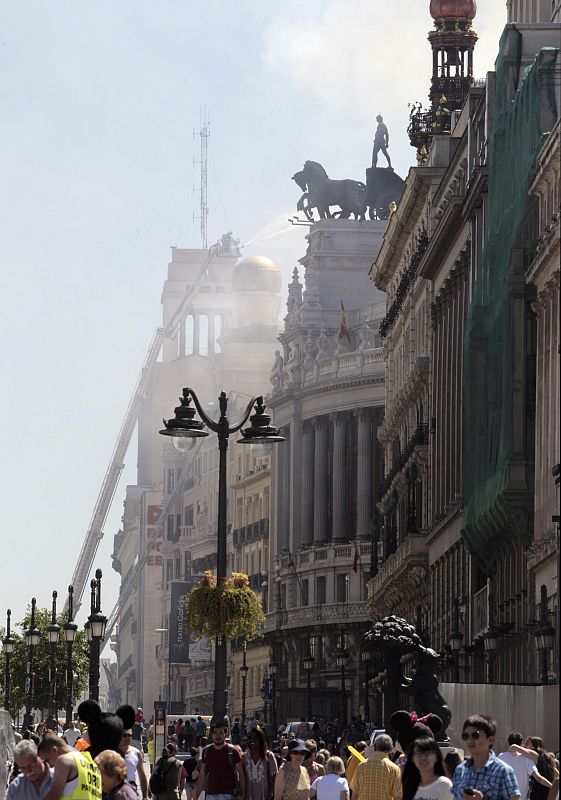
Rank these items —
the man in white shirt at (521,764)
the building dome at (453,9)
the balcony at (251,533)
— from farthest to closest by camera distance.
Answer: the balcony at (251,533)
the building dome at (453,9)
the man in white shirt at (521,764)

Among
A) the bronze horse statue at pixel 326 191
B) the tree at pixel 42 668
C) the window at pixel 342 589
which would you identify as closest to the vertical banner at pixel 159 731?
the tree at pixel 42 668

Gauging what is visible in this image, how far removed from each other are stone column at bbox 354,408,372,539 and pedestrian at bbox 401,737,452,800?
120 meters

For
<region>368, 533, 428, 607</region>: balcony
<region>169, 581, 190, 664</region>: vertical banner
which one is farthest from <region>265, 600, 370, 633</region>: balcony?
<region>368, 533, 428, 607</region>: balcony

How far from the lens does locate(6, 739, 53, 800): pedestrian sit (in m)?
18.9

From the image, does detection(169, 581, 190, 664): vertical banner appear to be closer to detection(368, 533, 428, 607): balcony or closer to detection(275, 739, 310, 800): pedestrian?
detection(368, 533, 428, 607): balcony

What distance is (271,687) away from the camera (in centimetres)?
12850

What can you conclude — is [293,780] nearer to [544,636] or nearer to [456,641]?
[544,636]

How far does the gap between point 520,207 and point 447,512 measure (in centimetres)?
2332

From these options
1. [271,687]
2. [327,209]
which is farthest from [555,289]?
[327,209]

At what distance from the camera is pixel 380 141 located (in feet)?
505

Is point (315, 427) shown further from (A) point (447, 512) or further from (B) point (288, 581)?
(A) point (447, 512)

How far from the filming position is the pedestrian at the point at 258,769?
27.7m

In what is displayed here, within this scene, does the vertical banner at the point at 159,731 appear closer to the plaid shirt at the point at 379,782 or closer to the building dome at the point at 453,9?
the plaid shirt at the point at 379,782

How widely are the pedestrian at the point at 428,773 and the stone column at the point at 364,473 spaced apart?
393 ft
